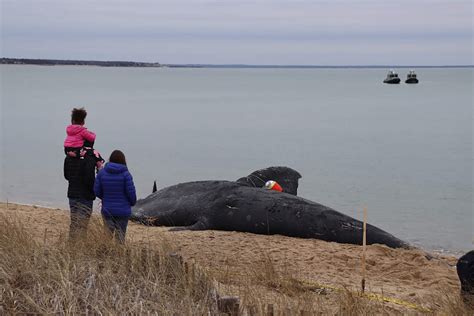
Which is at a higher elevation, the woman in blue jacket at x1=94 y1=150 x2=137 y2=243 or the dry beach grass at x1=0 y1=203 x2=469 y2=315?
the woman in blue jacket at x1=94 y1=150 x2=137 y2=243

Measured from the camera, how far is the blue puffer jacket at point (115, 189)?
9.11m

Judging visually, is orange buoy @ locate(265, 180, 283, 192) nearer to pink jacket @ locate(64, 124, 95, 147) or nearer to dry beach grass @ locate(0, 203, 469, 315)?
dry beach grass @ locate(0, 203, 469, 315)

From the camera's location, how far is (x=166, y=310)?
6.53 m

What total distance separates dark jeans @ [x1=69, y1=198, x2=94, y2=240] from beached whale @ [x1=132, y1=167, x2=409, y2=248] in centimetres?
398

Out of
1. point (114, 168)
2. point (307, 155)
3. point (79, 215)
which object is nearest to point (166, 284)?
point (114, 168)

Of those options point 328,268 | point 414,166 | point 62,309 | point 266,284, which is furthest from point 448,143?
point 62,309

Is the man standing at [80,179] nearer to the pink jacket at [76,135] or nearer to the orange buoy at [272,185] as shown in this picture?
the pink jacket at [76,135]

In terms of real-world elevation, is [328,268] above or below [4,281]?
below

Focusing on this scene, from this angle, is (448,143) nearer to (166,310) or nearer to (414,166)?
(414,166)

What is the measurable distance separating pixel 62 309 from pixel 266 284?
2.78 meters

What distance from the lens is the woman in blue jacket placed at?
911cm

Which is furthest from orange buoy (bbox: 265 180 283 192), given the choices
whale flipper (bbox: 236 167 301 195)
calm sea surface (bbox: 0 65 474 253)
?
calm sea surface (bbox: 0 65 474 253)

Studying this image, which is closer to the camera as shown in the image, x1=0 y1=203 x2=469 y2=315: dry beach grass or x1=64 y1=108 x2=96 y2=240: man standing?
x1=0 y1=203 x2=469 y2=315: dry beach grass

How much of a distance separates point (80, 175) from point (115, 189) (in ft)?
2.05
